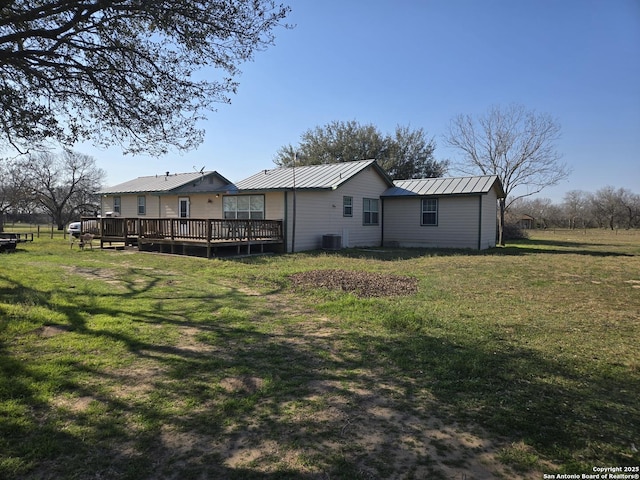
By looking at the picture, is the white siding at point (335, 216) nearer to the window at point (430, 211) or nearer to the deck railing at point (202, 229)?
the deck railing at point (202, 229)

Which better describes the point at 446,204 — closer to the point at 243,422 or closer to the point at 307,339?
the point at 307,339

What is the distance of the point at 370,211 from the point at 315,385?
56.1 ft

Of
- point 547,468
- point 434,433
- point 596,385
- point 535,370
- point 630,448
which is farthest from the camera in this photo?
point 535,370

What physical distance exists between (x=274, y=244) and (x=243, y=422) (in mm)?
13535

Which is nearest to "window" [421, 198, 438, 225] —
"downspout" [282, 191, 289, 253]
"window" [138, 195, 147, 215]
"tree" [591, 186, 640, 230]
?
"downspout" [282, 191, 289, 253]

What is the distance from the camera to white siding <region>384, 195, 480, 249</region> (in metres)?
18.4

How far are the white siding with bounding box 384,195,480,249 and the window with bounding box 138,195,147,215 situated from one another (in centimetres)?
1452

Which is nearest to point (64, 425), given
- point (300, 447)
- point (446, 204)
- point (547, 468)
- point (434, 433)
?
point (300, 447)

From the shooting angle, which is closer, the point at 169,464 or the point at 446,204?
the point at 169,464

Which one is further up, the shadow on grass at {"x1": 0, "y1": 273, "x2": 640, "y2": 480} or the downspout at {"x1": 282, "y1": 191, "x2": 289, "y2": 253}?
the downspout at {"x1": 282, "y1": 191, "x2": 289, "y2": 253}

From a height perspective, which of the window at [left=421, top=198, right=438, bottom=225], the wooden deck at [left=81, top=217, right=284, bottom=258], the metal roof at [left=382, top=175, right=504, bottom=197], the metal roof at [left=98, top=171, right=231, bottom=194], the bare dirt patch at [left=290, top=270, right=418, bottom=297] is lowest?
the bare dirt patch at [left=290, top=270, right=418, bottom=297]

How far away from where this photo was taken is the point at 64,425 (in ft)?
9.52

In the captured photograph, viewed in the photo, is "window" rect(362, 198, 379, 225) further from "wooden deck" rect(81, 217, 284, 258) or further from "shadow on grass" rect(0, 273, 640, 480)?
"shadow on grass" rect(0, 273, 640, 480)

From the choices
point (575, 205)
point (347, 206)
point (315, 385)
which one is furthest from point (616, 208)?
point (315, 385)
